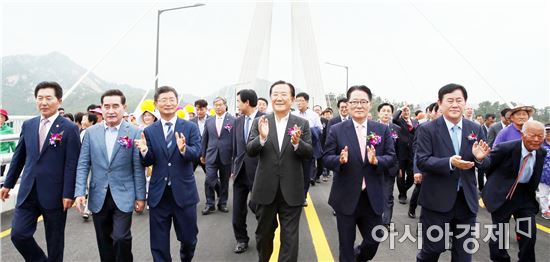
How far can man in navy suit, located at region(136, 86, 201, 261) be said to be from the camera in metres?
3.30

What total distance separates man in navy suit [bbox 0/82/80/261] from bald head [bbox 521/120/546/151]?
14.1ft

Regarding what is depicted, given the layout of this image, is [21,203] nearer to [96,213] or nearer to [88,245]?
[96,213]

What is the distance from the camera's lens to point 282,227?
329 cm

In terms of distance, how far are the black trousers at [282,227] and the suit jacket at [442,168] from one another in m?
1.15

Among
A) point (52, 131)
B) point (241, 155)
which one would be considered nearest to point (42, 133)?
point (52, 131)

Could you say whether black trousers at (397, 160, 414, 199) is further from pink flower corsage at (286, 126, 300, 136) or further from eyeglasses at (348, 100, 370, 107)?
pink flower corsage at (286, 126, 300, 136)

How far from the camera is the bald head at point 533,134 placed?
3564mm

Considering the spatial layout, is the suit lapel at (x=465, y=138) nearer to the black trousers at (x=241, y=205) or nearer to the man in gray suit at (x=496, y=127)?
the black trousers at (x=241, y=205)

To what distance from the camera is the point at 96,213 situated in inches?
126

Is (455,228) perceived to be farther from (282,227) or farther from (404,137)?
(404,137)

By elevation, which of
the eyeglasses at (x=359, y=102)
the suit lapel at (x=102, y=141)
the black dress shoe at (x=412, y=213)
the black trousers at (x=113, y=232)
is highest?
the eyeglasses at (x=359, y=102)

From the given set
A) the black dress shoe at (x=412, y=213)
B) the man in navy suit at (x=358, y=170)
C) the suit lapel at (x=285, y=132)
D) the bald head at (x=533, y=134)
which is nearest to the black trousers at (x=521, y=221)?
the bald head at (x=533, y=134)

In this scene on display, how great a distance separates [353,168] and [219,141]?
3.24 m

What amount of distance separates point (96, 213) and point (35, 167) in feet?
2.32
